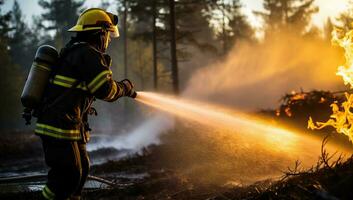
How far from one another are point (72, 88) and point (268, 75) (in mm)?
34556

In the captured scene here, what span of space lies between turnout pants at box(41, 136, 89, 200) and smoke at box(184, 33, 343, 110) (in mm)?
29872

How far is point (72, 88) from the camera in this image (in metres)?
4.85

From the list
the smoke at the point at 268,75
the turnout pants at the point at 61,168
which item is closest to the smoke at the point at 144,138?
the smoke at the point at 268,75

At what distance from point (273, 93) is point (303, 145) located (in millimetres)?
26326

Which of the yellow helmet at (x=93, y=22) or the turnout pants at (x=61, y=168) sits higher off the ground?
the yellow helmet at (x=93, y=22)

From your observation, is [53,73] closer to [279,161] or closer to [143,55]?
[279,161]

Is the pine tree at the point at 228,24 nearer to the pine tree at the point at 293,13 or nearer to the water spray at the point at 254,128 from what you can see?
the pine tree at the point at 293,13

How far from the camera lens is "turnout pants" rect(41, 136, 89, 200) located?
4.78 metres

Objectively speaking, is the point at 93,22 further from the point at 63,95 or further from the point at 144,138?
the point at 144,138

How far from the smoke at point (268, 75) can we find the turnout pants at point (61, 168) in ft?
98.0

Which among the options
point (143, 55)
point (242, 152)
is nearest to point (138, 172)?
point (242, 152)

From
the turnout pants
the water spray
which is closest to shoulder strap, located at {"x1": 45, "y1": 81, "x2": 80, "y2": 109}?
the turnout pants

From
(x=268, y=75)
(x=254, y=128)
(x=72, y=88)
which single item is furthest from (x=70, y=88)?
(x=268, y=75)

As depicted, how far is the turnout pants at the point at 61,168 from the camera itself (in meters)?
4.78
